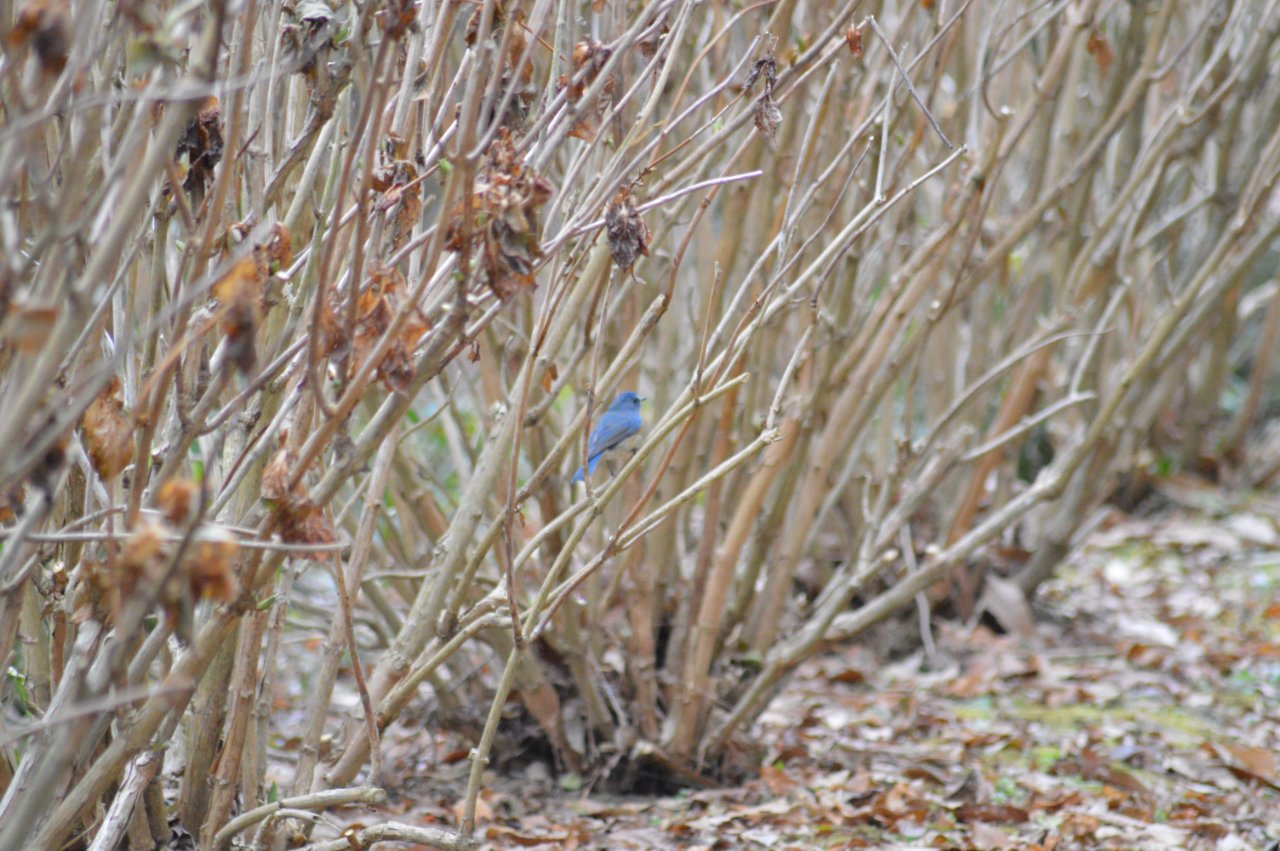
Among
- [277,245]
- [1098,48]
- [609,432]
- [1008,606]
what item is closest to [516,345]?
[609,432]

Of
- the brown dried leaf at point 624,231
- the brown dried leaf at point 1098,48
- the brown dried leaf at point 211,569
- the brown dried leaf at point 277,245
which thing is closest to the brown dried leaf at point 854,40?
the brown dried leaf at point 624,231

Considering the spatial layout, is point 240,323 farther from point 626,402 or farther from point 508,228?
point 626,402

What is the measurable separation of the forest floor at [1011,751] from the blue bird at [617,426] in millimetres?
952

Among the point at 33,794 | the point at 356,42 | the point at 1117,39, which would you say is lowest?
the point at 33,794

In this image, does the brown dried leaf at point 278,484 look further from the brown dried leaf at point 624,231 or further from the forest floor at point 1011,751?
the forest floor at point 1011,751

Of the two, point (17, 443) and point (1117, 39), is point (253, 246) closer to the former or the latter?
point (17, 443)

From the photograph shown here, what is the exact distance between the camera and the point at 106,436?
5.33ft

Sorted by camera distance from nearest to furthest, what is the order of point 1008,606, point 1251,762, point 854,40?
point 854,40, point 1251,762, point 1008,606

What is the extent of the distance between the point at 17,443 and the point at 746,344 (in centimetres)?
120

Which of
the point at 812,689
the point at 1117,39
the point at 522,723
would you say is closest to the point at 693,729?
the point at 522,723

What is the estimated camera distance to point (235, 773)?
2.22m

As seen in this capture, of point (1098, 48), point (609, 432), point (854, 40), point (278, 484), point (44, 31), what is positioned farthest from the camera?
point (609, 432)

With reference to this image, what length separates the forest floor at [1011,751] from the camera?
314cm

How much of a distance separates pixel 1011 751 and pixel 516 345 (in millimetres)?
1964
